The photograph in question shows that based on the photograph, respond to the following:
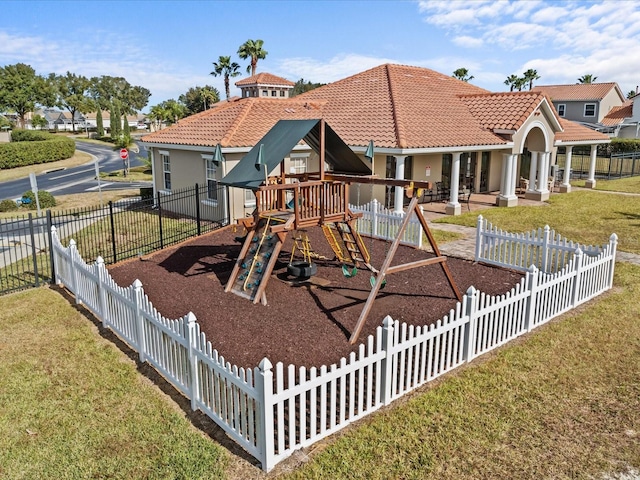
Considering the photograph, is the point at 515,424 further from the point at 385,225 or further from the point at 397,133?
the point at 397,133

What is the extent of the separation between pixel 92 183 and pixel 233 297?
29394mm

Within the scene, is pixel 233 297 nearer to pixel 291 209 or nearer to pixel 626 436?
pixel 291 209

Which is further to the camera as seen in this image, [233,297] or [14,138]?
[14,138]

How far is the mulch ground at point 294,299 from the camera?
7.95 metres

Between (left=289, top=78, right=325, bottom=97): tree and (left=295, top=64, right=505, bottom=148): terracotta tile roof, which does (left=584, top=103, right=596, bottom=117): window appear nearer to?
(left=295, top=64, right=505, bottom=148): terracotta tile roof

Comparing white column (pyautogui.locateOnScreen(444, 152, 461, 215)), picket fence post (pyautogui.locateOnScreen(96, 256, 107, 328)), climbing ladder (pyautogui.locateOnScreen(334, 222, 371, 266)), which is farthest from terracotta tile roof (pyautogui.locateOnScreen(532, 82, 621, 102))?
picket fence post (pyautogui.locateOnScreen(96, 256, 107, 328))

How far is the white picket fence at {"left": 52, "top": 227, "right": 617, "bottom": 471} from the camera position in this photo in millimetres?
5273

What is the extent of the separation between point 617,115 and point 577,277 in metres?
54.3

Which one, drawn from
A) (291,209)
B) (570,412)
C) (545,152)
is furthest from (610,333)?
(545,152)

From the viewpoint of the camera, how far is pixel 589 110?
5391 centimetres

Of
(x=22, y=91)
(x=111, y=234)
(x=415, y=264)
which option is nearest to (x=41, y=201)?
(x=111, y=234)

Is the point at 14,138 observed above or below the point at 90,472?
above

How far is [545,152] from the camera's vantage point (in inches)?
940

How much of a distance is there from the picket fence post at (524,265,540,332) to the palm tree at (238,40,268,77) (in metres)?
60.6
